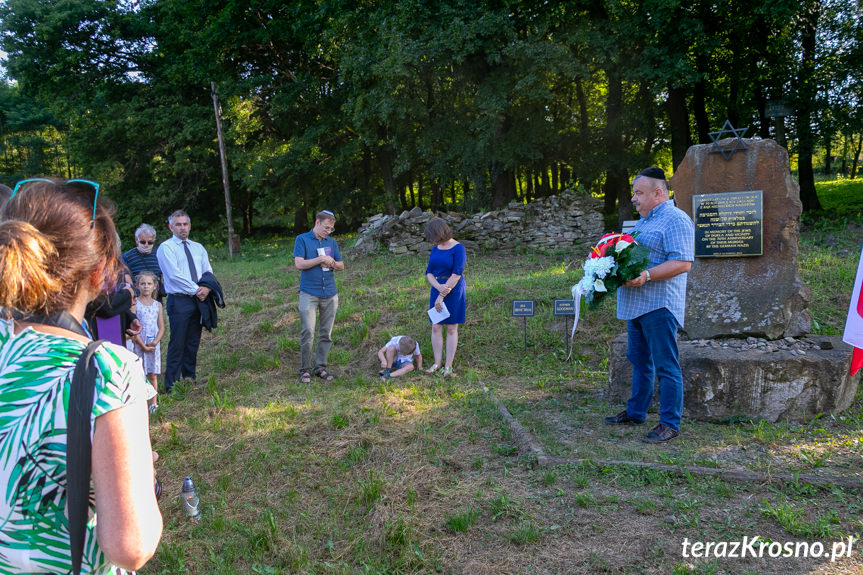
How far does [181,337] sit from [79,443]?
19.1ft

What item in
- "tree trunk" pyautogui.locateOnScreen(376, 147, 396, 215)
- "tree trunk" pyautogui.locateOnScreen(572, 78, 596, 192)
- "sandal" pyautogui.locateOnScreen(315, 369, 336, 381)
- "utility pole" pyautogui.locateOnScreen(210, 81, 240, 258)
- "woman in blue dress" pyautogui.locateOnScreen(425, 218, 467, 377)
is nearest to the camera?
"woman in blue dress" pyautogui.locateOnScreen(425, 218, 467, 377)

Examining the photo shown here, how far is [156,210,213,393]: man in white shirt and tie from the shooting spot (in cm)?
635

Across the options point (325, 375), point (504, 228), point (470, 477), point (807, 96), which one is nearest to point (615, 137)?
point (807, 96)

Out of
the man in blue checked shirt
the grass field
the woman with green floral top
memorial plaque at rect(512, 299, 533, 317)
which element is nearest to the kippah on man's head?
the man in blue checked shirt

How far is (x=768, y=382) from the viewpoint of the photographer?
5.10 meters

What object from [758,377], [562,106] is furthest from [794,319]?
[562,106]

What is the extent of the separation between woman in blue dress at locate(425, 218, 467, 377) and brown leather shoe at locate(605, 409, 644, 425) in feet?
7.18

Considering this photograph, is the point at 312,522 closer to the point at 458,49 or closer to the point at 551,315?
the point at 551,315

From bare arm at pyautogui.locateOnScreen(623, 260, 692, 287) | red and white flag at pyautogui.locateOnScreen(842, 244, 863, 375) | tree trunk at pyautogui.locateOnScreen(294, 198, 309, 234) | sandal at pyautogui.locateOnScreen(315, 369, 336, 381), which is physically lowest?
sandal at pyautogui.locateOnScreen(315, 369, 336, 381)

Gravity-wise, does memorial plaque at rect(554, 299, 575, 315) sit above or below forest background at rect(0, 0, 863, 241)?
below
